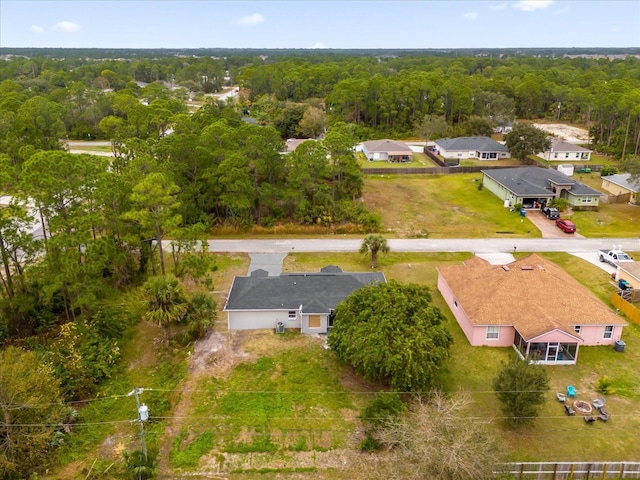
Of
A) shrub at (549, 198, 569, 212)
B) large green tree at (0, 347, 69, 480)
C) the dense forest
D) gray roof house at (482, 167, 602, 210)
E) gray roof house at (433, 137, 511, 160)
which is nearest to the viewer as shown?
large green tree at (0, 347, 69, 480)

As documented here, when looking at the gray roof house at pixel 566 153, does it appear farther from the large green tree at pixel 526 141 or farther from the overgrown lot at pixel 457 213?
the overgrown lot at pixel 457 213

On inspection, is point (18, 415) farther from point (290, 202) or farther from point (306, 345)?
point (290, 202)

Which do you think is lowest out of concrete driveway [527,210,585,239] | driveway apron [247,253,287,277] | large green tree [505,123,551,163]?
driveway apron [247,253,287,277]

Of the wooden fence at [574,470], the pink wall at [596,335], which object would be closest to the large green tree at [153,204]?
the wooden fence at [574,470]

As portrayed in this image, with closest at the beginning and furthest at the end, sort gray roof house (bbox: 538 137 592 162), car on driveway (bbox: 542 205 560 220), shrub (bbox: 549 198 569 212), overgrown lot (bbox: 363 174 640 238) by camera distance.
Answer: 1. overgrown lot (bbox: 363 174 640 238)
2. car on driveway (bbox: 542 205 560 220)
3. shrub (bbox: 549 198 569 212)
4. gray roof house (bbox: 538 137 592 162)

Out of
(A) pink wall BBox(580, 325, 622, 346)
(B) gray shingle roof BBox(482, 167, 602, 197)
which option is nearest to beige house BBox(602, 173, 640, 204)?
(B) gray shingle roof BBox(482, 167, 602, 197)

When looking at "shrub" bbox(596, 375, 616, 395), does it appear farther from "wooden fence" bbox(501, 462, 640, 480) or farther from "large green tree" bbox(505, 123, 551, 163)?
"large green tree" bbox(505, 123, 551, 163)

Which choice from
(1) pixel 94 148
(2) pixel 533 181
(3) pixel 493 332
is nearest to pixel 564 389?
(3) pixel 493 332
